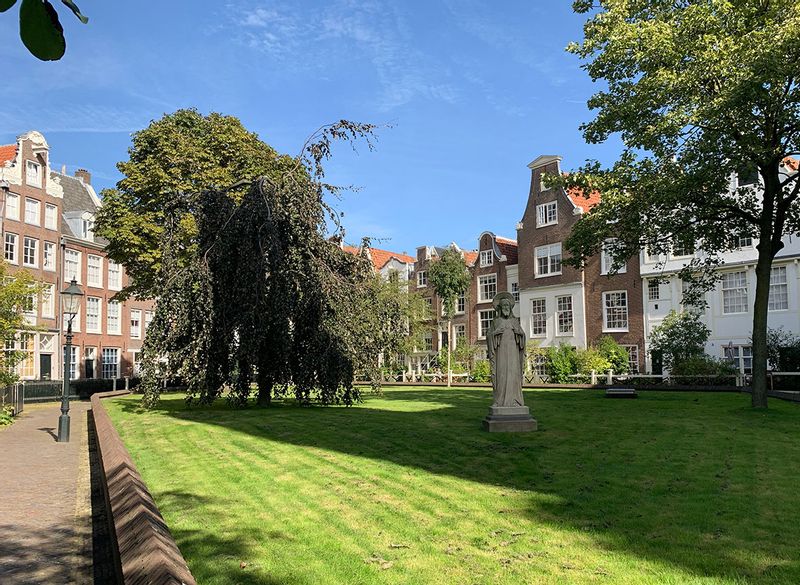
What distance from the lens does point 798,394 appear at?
70.2 feet

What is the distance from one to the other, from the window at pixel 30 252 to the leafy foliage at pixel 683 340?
3798cm

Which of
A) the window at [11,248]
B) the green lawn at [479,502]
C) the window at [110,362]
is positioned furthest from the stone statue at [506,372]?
the window at [110,362]

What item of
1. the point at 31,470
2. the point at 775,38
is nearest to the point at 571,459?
the point at 31,470

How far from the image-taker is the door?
40406mm

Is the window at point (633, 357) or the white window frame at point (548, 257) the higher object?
the white window frame at point (548, 257)

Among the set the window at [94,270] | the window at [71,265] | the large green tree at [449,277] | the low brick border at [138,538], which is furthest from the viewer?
the window at [94,270]

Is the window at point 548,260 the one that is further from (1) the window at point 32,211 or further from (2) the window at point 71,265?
(1) the window at point 32,211

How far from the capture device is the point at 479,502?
7.24 m

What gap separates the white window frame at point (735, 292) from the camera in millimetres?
34531

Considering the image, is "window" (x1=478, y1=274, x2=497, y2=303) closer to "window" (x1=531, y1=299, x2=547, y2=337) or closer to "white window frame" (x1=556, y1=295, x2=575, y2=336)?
"window" (x1=531, y1=299, x2=547, y2=337)

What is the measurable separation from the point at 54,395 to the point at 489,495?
103 feet

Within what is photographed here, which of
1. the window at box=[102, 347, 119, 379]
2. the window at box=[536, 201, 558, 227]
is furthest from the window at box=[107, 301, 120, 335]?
the window at box=[536, 201, 558, 227]

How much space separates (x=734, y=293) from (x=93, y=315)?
42.0 metres

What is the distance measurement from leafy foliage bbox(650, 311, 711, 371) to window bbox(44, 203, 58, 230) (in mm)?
38227
